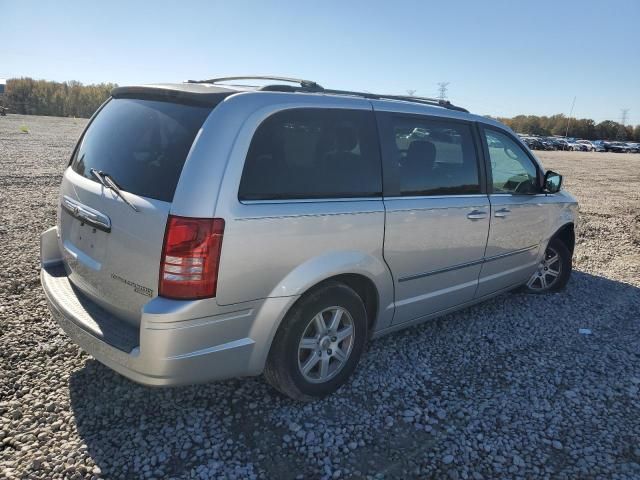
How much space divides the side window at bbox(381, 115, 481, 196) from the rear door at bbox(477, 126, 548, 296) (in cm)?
29

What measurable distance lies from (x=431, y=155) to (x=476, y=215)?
0.66 meters

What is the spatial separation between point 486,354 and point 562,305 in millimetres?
1721

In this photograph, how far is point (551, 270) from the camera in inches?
210

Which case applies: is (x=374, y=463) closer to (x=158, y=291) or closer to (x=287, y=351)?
(x=287, y=351)

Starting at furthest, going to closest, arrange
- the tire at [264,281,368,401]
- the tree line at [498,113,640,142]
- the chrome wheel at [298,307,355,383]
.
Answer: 1. the tree line at [498,113,640,142]
2. the chrome wheel at [298,307,355,383]
3. the tire at [264,281,368,401]

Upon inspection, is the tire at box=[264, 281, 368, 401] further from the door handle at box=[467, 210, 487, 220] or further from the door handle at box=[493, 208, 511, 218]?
the door handle at box=[493, 208, 511, 218]

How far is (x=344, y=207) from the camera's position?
2.89 m

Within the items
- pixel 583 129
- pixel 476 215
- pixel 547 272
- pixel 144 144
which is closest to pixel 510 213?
pixel 476 215

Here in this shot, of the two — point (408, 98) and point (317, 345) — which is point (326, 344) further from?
point (408, 98)

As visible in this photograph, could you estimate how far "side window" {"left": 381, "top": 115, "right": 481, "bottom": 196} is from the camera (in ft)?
10.9

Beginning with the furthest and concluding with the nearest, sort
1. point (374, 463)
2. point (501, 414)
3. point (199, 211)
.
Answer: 1. point (501, 414)
2. point (374, 463)
3. point (199, 211)

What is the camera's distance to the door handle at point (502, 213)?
4074 millimetres

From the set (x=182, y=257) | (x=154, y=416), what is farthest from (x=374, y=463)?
(x=182, y=257)

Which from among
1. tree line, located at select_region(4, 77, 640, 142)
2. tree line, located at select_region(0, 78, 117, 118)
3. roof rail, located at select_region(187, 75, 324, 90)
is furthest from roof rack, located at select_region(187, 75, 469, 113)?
tree line, located at select_region(0, 78, 117, 118)
